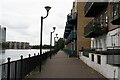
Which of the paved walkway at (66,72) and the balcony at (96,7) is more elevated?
the balcony at (96,7)

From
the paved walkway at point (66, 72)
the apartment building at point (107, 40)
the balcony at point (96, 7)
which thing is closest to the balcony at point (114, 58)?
the apartment building at point (107, 40)

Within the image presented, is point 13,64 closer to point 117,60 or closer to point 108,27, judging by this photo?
point 117,60

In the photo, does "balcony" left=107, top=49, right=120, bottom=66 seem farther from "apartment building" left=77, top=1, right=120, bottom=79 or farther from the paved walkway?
the paved walkway

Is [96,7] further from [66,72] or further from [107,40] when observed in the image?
[66,72]

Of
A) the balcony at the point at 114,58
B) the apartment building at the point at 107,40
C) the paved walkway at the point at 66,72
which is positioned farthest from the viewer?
the paved walkway at the point at 66,72

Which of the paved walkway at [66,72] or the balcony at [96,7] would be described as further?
the balcony at [96,7]

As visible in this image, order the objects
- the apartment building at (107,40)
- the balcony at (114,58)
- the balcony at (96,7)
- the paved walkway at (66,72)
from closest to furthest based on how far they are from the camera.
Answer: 1. the balcony at (114,58)
2. the apartment building at (107,40)
3. the paved walkway at (66,72)
4. the balcony at (96,7)

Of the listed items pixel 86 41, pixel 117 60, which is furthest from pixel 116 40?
pixel 86 41

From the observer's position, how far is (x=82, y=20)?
1789 inches

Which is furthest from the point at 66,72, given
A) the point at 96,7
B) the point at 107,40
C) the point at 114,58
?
the point at 96,7

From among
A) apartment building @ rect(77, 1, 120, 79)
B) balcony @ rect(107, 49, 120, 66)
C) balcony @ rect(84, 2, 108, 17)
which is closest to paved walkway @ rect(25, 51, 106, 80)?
apartment building @ rect(77, 1, 120, 79)

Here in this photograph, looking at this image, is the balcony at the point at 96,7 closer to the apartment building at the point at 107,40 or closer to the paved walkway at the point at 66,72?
the apartment building at the point at 107,40

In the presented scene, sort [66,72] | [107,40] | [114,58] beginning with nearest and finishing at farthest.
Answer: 1. [114,58]
2. [66,72]
3. [107,40]

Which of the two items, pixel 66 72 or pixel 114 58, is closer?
pixel 114 58
